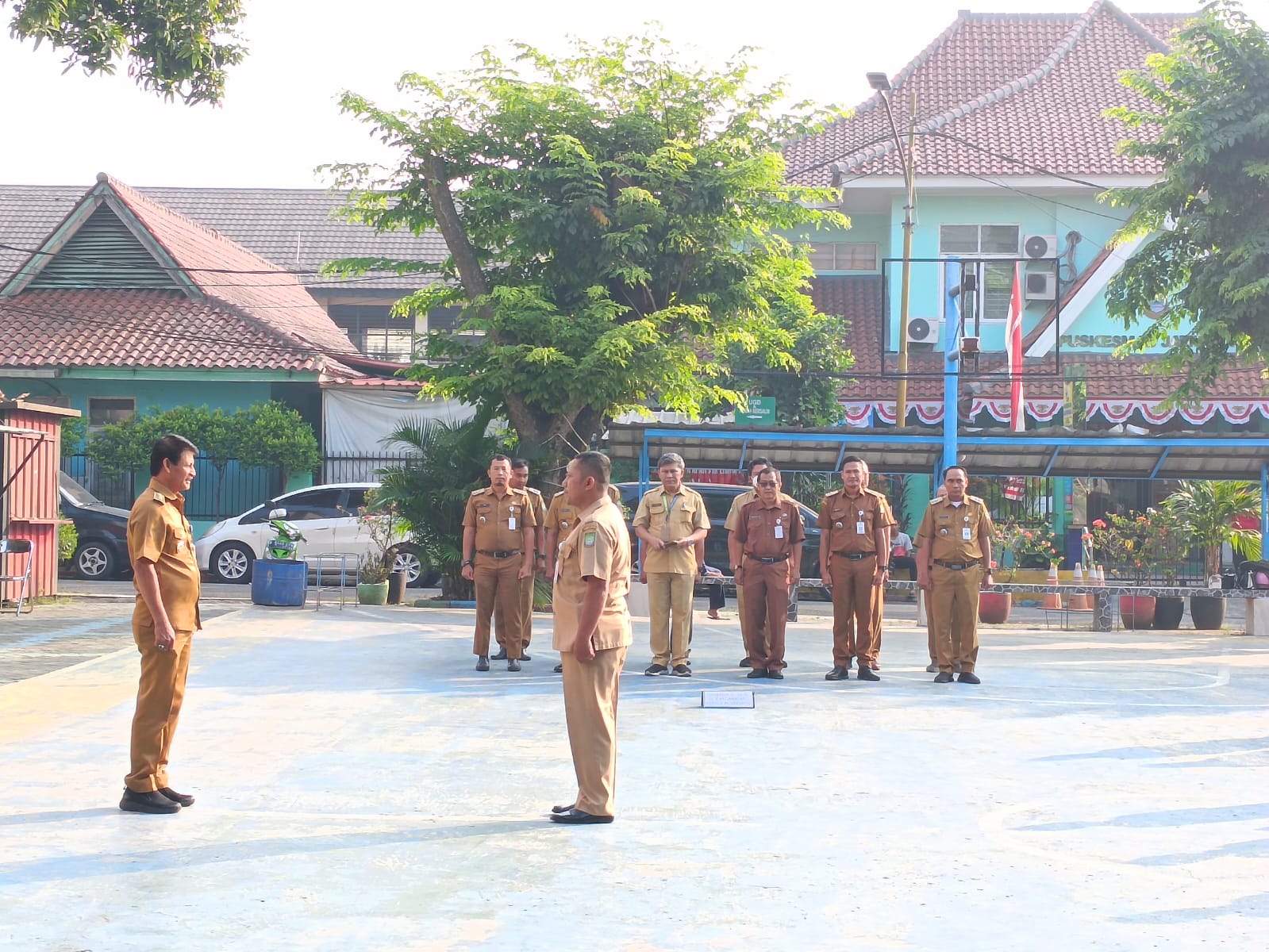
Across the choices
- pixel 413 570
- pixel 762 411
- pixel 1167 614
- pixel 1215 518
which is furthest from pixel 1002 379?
pixel 413 570

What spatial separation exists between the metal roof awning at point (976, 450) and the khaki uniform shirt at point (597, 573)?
1122cm

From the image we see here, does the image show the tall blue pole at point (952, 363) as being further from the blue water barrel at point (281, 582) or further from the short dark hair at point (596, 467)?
the short dark hair at point (596, 467)

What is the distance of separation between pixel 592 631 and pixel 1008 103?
28.4 m

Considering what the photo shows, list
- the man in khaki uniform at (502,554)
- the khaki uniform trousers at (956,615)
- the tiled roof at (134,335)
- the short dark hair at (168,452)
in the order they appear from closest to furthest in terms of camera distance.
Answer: the short dark hair at (168,452)
the khaki uniform trousers at (956,615)
the man in khaki uniform at (502,554)
the tiled roof at (134,335)

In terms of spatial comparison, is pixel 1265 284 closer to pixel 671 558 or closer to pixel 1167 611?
pixel 1167 611

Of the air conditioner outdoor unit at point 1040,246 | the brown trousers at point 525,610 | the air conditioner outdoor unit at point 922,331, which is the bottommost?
the brown trousers at point 525,610

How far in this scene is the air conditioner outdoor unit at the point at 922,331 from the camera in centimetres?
3008

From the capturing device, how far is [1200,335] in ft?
58.5

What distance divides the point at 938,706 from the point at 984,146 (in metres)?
22.1

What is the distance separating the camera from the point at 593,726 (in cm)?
713

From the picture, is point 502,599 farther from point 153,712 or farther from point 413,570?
point 413,570

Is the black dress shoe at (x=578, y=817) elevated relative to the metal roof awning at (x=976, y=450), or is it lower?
lower

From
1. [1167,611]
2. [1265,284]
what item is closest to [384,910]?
[1265,284]

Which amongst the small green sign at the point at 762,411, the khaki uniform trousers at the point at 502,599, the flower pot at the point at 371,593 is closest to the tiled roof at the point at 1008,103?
the small green sign at the point at 762,411
